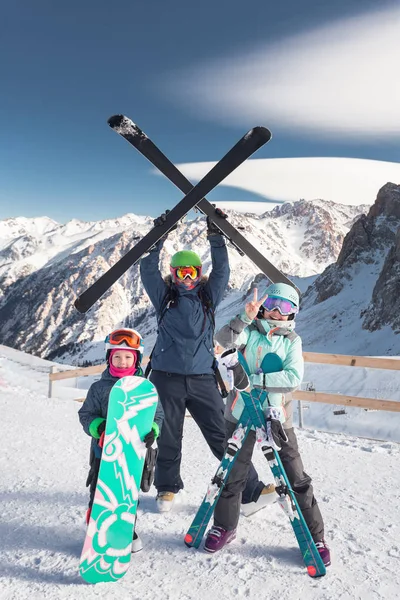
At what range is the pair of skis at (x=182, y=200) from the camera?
491 cm

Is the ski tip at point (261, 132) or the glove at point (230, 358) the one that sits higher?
the ski tip at point (261, 132)

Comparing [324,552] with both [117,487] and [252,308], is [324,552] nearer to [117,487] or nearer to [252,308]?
[117,487]

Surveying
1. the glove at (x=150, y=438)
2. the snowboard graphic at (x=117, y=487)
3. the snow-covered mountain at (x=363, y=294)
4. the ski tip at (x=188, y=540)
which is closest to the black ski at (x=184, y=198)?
the snowboard graphic at (x=117, y=487)

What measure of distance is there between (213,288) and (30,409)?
5904 mm

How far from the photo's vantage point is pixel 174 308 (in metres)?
4.21

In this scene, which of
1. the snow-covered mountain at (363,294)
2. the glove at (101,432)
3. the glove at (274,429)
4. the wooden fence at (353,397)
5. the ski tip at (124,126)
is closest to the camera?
the glove at (101,432)

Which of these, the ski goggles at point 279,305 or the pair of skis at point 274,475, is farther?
the ski goggles at point 279,305

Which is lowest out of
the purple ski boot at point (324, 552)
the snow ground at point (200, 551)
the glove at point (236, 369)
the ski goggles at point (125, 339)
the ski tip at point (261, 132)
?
the snow ground at point (200, 551)

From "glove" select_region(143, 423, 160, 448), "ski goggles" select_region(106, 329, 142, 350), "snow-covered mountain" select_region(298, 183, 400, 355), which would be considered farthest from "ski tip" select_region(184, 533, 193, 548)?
"snow-covered mountain" select_region(298, 183, 400, 355)

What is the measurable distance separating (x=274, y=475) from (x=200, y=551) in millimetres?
871

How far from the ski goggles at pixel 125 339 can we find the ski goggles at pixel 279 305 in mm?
1021

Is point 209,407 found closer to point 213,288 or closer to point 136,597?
point 213,288

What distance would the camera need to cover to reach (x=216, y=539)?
11.5ft

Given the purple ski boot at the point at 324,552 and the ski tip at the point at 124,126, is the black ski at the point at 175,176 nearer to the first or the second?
the ski tip at the point at 124,126
